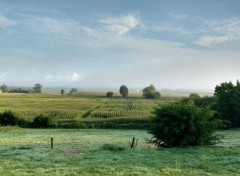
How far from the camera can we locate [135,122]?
9388cm

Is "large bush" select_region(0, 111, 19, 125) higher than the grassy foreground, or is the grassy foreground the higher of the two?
the grassy foreground

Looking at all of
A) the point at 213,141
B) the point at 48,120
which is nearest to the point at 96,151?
the point at 213,141

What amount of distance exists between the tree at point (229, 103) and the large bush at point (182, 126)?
45370 millimetres

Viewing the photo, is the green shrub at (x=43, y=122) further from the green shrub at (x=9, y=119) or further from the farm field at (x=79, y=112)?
the green shrub at (x=9, y=119)

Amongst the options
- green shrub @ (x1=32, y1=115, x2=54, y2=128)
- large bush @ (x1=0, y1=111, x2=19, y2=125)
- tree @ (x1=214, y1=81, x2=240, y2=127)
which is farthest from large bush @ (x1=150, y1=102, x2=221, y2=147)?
large bush @ (x1=0, y1=111, x2=19, y2=125)

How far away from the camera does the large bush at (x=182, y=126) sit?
3262cm

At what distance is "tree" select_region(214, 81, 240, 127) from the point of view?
76688 millimetres

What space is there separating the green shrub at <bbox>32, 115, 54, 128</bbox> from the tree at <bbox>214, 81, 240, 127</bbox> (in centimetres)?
4079

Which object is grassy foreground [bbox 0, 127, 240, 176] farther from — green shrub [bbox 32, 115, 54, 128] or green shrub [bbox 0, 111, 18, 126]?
green shrub [bbox 0, 111, 18, 126]

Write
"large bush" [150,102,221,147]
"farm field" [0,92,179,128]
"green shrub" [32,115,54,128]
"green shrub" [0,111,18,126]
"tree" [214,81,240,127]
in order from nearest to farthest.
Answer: "large bush" [150,102,221,147]
"tree" [214,81,240,127]
"green shrub" [32,115,54,128]
"green shrub" [0,111,18,126]
"farm field" [0,92,179,128]

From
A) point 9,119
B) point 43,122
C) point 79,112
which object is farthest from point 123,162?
point 79,112

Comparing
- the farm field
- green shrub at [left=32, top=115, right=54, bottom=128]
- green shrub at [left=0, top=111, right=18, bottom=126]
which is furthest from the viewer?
the farm field

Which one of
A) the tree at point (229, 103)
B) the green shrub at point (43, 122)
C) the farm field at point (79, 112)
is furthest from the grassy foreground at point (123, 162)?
the green shrub at point (43, 122)

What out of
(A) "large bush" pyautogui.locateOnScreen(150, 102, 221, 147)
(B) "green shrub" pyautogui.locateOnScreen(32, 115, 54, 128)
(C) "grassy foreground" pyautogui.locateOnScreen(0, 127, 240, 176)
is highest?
(A) "large bush" pyautogui.locateOnScreen(150, 102, 221, 147)
